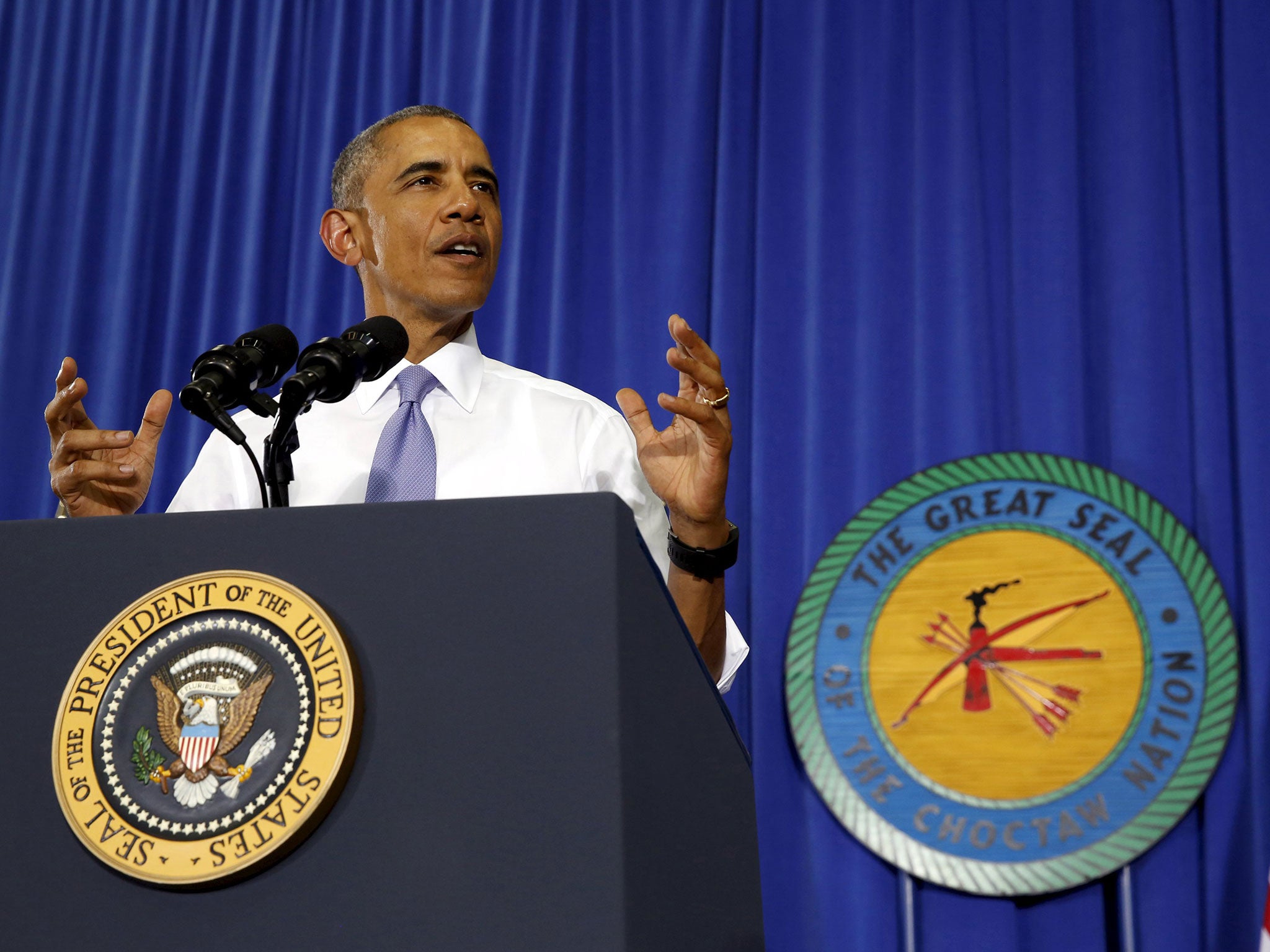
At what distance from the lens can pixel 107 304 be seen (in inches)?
121

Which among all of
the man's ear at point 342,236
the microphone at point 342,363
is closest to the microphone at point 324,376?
the microphone at point 342,363

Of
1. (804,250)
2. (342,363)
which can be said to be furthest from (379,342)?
(804,250)

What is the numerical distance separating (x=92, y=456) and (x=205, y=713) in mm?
664

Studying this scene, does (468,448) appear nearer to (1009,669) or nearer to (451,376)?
(451,376)

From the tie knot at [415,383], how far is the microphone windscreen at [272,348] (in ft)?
1.38

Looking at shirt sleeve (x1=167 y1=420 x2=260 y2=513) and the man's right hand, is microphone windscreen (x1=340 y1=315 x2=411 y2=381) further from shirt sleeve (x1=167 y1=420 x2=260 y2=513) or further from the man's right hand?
shirt sleeve (x1=167 y1=420 x2=260 y2=513)

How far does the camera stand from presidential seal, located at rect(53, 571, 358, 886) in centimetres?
69

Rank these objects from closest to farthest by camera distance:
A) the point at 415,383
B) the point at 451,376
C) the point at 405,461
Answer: the point at 405,461, the point at 415,383, the point at 451,376

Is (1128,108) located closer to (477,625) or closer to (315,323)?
(315,323)

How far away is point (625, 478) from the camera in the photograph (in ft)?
5.06

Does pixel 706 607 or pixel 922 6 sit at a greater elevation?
pixel 922 6

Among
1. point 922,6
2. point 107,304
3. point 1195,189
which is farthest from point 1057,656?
point 107,304

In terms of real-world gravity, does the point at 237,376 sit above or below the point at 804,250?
below

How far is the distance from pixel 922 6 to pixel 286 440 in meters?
2.08
